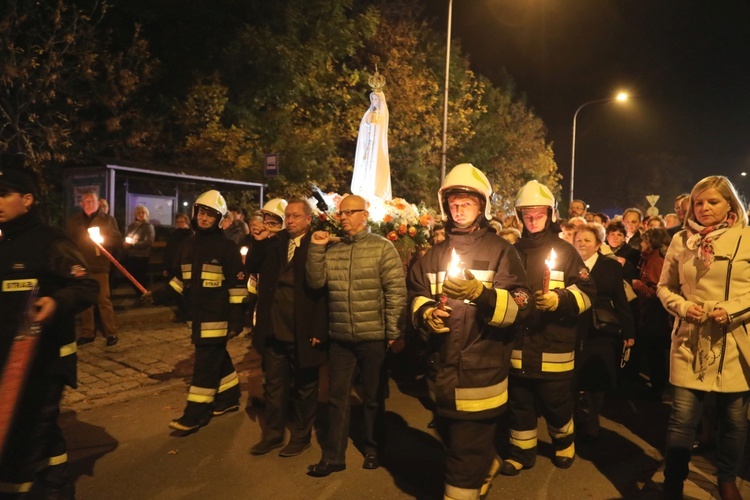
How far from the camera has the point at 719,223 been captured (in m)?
3.70

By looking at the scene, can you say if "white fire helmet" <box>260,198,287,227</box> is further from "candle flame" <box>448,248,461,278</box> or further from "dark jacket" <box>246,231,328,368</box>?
"candle flame" <box>448,248,461,278</box>

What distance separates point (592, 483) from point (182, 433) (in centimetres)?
335

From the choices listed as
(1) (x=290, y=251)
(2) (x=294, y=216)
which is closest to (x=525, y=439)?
(1) (x=290, y=251)

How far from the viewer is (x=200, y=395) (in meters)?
5.21

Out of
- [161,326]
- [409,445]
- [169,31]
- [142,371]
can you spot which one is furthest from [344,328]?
[169,31]

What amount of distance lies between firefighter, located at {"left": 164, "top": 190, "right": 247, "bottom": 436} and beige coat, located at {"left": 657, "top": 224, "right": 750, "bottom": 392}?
11.7ft

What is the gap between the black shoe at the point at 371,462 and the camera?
450 centimetres

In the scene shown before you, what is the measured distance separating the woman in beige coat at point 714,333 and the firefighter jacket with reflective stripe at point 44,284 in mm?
3657

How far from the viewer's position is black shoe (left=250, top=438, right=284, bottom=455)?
477 cm

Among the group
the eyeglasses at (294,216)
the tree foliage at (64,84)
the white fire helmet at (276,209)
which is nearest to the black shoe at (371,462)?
the eyeglasses at (294,216)

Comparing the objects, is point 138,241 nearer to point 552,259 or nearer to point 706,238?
point 552,259

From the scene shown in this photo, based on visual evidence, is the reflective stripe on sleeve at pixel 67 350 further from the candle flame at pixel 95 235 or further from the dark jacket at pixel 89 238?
the dark jacket at pixel 89 238

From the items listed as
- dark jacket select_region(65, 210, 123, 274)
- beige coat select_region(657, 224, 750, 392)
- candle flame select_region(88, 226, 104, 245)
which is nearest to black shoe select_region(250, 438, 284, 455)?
beige coat select_region(657, 224, 750, 392)

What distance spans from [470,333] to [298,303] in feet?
5.80
